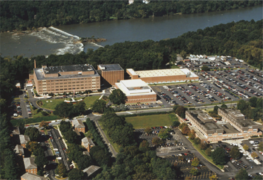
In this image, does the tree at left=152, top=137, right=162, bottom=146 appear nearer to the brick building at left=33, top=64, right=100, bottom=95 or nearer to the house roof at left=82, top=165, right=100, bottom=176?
the house roof at left=82, top=165, right=100, bottom=176

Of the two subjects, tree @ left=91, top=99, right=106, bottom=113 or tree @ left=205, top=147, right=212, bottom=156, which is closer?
tree @ left=205, top=147, right=212, bottom=156

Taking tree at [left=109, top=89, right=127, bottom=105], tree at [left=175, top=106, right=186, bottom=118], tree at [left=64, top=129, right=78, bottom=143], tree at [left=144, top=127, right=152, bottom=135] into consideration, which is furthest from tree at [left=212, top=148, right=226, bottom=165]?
tree at [left=109, top=89, right=127, bottom=105]

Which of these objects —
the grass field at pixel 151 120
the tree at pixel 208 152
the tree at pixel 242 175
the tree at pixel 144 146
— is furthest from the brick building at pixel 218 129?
the tree at pixel 242 175

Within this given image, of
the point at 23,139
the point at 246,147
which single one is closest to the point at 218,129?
the point at 246,147

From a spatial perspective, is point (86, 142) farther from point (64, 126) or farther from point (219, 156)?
point (219, 156)

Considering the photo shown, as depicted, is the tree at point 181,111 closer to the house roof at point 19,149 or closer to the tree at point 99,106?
the tree at point 99,106

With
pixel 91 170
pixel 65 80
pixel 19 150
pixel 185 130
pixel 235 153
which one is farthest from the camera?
pixel 65 80
